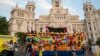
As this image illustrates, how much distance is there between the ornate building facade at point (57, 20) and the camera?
206 feet

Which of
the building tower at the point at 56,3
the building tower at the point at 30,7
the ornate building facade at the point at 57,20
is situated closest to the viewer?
the ornate building facade at the point at 57,20

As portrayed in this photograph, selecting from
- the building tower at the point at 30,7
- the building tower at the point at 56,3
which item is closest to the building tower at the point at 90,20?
the building tower at the point at 56,3

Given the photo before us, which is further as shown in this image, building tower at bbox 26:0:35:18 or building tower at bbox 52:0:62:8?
building tower at bbox 52:0:62:8

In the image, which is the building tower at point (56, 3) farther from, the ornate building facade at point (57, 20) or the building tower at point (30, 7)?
the building tower at point (30, 7)

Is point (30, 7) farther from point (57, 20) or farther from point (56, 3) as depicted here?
point (57, 20)

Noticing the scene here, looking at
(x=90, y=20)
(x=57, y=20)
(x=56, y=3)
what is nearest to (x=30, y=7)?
(x=56, y=3)

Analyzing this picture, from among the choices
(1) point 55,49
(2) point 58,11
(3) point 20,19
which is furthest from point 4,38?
(2) point 58,11

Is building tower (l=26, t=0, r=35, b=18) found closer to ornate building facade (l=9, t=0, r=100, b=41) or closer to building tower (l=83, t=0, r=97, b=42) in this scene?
ornate building facade (l=9, t=0, r=100, b=41)

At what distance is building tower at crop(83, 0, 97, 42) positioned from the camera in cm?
6384

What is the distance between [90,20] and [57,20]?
15035 mm

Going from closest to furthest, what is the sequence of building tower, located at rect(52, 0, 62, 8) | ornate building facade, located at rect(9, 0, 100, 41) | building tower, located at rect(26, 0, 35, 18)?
ornate building facade, located at rect(9, 0, 100, 41)
building tower, located at rect(26, 0, 35, 18)
building tower, located at rect(52, 0, 62, 8)

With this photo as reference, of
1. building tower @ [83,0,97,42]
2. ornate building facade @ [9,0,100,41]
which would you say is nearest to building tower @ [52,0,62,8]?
ornate building facade @ [9,0,100,41]

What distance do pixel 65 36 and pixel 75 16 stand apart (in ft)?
174

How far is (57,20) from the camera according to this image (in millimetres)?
66562
